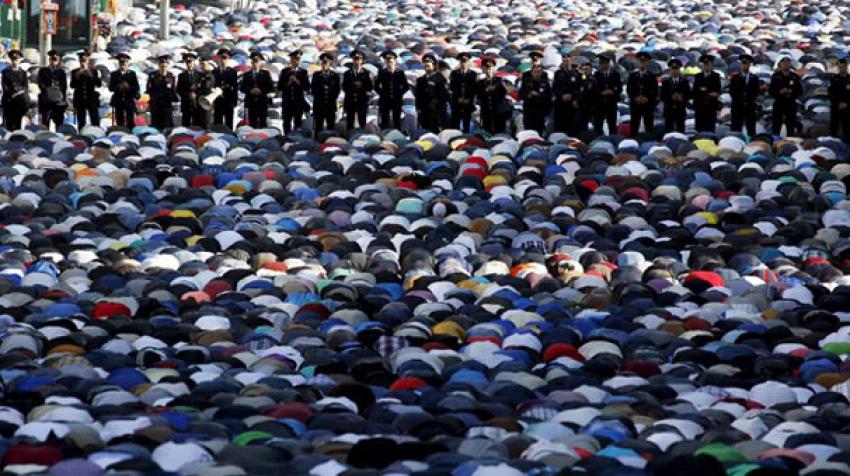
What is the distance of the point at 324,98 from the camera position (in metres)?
31.9

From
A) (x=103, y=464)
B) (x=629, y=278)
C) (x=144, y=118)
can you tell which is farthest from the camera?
(x=144, y=118)

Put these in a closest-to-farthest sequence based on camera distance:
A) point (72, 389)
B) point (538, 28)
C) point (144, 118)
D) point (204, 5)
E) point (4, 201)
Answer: point (72, 389) → point (4, 201) → point (144, 118) → point (538, 28) → point (204, 5)

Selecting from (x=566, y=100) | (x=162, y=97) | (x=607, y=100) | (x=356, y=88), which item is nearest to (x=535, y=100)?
Answer: (x=566, y=100)

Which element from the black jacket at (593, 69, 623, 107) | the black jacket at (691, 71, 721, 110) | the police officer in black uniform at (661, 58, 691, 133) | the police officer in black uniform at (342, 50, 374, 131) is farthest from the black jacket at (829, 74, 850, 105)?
the police officer in black uniform at (342, 50, 374, 131)

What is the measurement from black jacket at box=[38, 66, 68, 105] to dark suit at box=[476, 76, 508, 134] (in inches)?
220

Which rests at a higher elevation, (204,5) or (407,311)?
(407,311)

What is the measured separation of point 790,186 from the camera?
28.1m

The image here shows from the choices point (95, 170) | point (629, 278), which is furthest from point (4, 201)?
point (629, 278)

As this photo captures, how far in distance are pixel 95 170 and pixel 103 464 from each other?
12.4 m

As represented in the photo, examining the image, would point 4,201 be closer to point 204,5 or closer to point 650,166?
point 650,166

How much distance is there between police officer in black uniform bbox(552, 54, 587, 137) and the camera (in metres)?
31.8

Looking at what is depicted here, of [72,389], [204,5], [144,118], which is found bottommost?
[204,5]

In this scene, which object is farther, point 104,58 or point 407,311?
point 104,58

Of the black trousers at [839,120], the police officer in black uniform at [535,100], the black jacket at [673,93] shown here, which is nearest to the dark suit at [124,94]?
the police officer in black uniform at [535,100]
